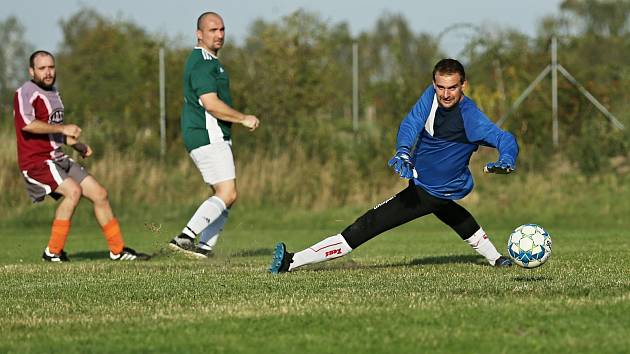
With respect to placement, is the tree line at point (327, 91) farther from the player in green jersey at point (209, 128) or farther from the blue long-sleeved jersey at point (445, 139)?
the blue long-sleeved jersey at point (445, 139)

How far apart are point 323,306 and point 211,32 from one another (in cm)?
592

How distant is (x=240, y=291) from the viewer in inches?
353

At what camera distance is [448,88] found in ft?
32.2

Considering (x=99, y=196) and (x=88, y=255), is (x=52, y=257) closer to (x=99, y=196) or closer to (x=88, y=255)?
(x=99, y=196)

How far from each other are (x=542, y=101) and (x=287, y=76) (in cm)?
598

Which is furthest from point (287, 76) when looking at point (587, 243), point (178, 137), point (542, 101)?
point (587, 243)

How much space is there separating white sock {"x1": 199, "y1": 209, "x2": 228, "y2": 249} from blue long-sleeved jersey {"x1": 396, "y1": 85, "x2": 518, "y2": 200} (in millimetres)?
3320

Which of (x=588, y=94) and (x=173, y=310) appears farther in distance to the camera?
(x=588, y=94)

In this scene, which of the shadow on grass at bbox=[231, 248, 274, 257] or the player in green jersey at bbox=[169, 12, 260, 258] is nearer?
the player in green jersey at bbox=[169, 12, 260, 258]

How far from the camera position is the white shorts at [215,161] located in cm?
1290

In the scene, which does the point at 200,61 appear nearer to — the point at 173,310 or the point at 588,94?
the point at 173,310

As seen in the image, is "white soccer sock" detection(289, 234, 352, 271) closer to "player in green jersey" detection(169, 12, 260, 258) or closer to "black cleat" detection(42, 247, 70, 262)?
"player in green jersey" detection(169, 12, 260, 258)

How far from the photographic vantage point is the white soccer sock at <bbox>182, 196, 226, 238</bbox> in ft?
41.5

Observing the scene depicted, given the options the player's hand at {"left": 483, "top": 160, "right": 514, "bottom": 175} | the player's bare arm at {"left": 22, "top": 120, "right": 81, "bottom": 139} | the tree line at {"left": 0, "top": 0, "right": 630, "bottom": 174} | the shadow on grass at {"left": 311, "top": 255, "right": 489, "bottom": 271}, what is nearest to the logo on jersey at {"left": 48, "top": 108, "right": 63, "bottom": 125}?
the player's bare arm at {"left": 22, "top": 120, "right": 81, "bottom": 139}
